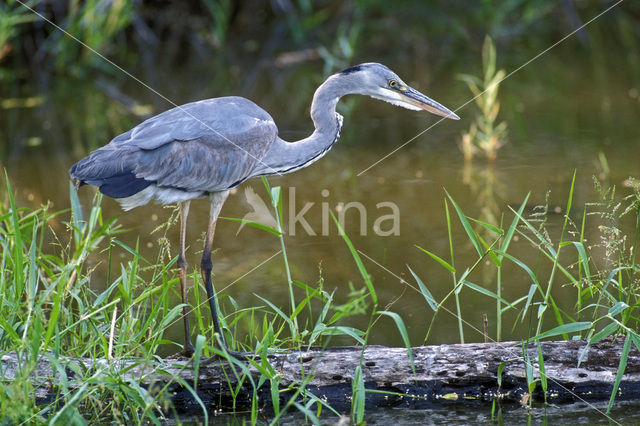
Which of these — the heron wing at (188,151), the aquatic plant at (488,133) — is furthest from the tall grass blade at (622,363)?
the aquatic plant at (488,133)

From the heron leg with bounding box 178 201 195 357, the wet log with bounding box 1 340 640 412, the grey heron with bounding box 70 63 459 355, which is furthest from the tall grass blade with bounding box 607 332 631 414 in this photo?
the heron leg with bounding box 178 201 195 357

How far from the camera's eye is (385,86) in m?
5.09

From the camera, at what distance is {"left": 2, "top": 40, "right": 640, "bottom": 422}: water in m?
5.61

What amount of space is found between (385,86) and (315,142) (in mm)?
586

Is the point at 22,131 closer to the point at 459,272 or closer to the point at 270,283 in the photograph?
the point at 270,283

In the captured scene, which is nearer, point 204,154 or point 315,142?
point 204,154

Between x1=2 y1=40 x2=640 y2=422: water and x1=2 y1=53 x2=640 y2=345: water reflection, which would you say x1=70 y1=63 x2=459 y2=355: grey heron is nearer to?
x1=2 y1=53 x2=640 y2=345: water reflection

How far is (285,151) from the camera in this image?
16.1ft

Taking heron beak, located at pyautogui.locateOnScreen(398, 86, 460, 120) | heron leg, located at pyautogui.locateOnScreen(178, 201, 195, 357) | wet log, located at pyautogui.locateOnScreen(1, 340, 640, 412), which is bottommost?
wet log, located at pyautogui.locateOnScreen(1, 340, 640, 412)

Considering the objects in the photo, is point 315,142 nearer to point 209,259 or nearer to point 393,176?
point 209,259

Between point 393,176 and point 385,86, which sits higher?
point 385,86

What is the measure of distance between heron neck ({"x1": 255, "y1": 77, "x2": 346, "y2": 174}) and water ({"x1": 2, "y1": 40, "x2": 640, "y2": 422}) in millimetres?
867

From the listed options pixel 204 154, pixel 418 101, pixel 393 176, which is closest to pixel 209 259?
pixel 204 154

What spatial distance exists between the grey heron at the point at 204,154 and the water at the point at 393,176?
78 cm
